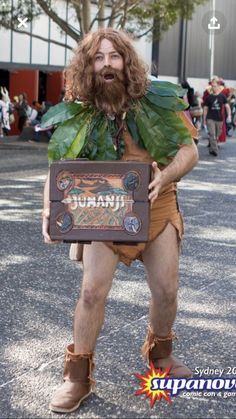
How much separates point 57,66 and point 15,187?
19797 mm

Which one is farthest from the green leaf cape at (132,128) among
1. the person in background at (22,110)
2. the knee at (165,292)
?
the person in background at (22,110)

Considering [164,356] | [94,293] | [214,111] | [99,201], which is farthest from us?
[214,111]

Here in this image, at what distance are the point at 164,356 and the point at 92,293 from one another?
646 mm

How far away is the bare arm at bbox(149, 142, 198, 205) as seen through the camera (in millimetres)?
3193

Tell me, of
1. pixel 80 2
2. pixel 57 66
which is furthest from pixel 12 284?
pixel 57 66

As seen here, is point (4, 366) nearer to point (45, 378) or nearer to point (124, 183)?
point (45, 378)

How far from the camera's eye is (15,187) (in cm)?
1105

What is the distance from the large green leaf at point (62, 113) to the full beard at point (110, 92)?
10 centimetres

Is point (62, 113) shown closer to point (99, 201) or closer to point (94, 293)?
point (99, 201)

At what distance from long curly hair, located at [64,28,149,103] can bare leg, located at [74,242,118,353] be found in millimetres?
750

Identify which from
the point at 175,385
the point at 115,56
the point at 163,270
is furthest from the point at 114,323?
the point at 115,56

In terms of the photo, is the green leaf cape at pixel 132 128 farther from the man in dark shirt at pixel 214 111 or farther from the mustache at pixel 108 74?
the man in dark shirt at pixel 214 111

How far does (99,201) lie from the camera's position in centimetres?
319

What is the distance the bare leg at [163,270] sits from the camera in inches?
134
